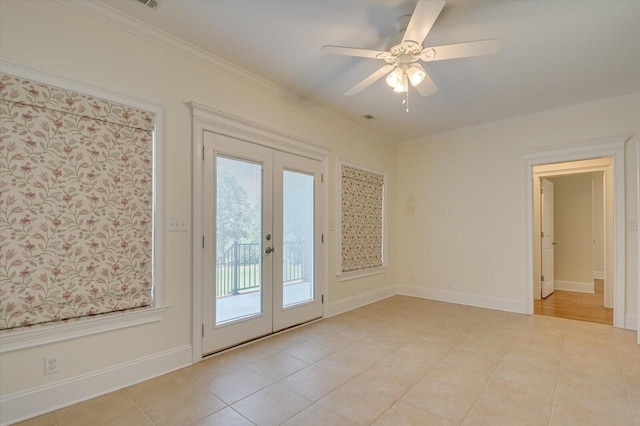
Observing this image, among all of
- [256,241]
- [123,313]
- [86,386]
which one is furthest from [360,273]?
[86,386]

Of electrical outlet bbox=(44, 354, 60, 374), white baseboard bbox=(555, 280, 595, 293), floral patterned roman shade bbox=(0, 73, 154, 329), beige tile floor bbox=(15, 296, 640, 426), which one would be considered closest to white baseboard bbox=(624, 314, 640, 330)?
beige tile floor bbox=(15, 296, 640, 426)

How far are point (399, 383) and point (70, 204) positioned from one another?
2.76m

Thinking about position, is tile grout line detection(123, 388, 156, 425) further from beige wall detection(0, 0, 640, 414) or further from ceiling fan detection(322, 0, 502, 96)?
ceiling fan detection(322, 0, 502, 96)

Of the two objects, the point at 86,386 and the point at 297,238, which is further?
the point at 297,238

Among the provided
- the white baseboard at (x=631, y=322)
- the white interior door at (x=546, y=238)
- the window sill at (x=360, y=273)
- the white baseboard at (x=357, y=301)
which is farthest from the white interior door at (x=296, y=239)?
the white interior door at (x=546, y=238)

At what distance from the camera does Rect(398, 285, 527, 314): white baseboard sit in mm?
4426

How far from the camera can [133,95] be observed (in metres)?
2.43

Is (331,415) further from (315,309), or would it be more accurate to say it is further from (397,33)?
(397,33)

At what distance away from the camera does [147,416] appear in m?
1.96

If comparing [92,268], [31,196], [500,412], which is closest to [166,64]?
[31,196]

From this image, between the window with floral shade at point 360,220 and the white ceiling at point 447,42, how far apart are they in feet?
3.97

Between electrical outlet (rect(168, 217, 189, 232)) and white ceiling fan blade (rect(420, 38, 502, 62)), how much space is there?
241cm

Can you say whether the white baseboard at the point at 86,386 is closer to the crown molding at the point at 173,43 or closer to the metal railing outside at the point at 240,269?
the metal railing outside at the point at 240,269

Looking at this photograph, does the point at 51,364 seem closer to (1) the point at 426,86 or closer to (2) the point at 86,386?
(2) the point at 86,386
